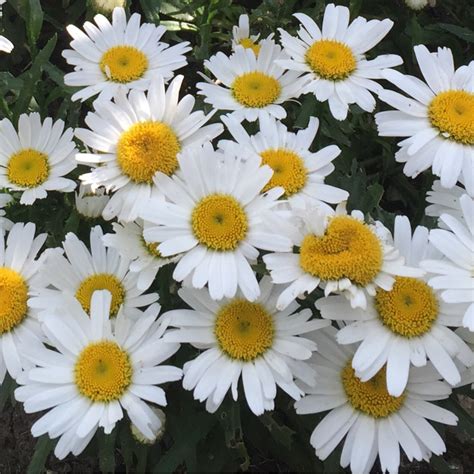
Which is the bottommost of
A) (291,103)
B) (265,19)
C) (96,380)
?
(96,380)

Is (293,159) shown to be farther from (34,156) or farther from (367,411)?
(34,156)

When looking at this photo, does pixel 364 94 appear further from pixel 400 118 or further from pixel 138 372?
pixel 138 372

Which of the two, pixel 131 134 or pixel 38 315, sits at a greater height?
pixel 131 134

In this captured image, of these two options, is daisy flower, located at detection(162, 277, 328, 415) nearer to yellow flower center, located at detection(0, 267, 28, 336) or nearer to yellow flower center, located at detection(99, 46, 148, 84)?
yellow flower center, located at detection(0, 267, 28, 336)

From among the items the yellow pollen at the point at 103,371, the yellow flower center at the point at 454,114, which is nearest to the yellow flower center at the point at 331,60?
the yellow flower center at the point at 454,114

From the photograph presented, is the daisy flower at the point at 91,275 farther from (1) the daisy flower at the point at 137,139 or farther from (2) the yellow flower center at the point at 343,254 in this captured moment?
(2) the yellow flower center at the point at 343,254

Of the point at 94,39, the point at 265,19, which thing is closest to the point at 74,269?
the point at 94,39

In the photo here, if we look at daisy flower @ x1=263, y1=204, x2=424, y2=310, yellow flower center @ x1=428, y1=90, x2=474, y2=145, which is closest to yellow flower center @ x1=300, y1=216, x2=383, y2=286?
daisy flower @ x1=263, y1=204, x2=424, y2=310
